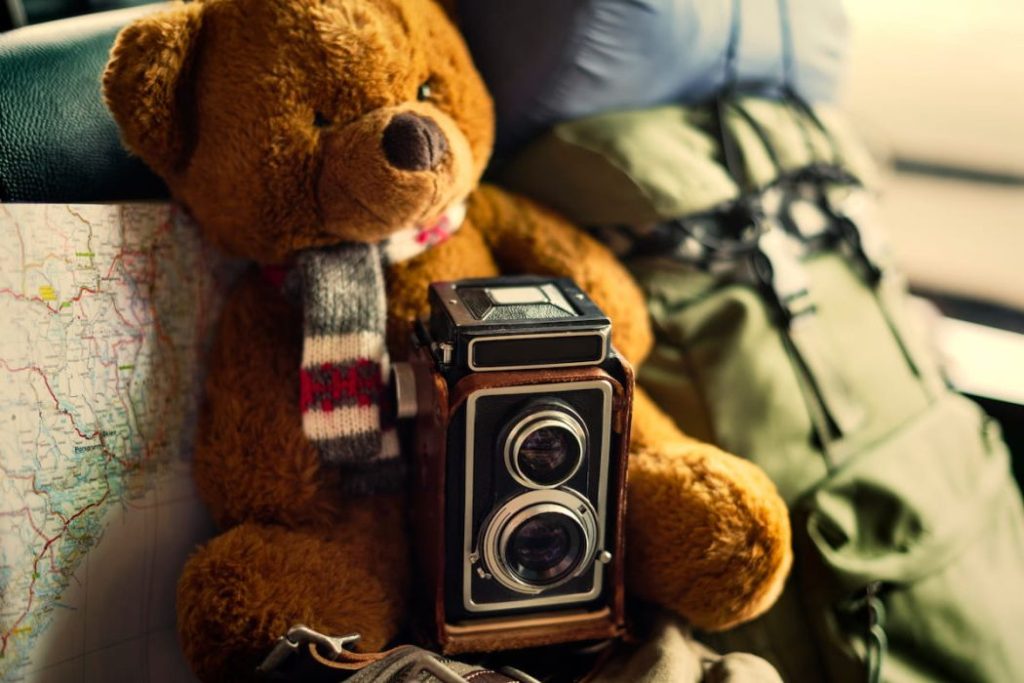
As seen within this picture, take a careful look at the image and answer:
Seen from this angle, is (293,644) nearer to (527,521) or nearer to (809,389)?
(527,521)

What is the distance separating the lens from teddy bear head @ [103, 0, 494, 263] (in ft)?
2.48

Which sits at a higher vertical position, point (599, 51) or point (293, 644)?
point (599, 51)

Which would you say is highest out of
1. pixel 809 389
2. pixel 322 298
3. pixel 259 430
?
pixel 322 298

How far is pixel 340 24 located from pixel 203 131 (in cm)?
16

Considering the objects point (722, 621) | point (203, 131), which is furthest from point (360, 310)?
point (722, 621)

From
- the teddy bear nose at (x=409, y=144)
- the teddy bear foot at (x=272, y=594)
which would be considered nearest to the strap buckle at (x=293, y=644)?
the teddy bear foot at (x=272, y=594)

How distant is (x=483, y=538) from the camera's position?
0.77 m

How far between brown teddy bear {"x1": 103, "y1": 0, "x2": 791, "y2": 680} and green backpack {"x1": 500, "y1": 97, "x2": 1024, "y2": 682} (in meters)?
0.12

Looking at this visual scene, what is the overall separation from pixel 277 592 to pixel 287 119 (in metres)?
0.42

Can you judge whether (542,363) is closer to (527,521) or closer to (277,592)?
(527,521)

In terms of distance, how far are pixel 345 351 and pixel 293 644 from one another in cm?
26

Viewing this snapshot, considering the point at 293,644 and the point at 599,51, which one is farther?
the point at 599,51

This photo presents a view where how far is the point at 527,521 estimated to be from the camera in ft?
2.55

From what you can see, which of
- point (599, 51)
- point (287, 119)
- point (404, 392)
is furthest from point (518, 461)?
point (599, 51)
